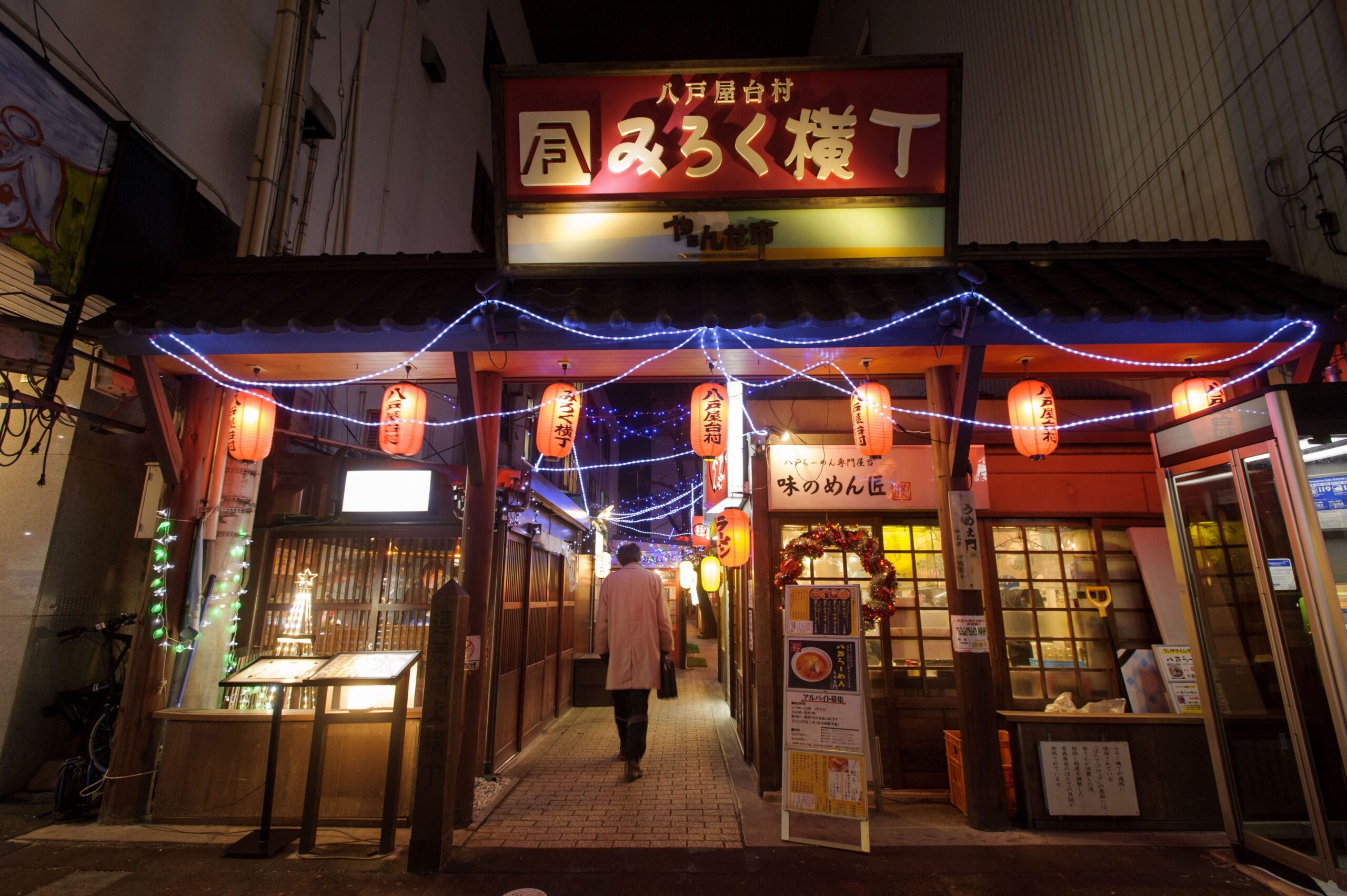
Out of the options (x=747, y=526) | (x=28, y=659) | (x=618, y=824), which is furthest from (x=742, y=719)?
(x=28, y=659)

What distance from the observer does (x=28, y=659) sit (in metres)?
6.54

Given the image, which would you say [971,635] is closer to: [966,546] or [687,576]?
[966,546]

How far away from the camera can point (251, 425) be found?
22.1 feet

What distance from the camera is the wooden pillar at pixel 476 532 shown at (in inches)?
244

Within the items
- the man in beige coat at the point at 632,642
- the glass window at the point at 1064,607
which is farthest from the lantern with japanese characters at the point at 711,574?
the glass window at the point at 1064,607

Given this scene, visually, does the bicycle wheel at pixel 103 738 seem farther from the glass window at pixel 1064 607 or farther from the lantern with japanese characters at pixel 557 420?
the glass window at pixel 1064 607

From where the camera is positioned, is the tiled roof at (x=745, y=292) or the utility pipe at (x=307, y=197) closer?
the tiled roof at (x=745, y=292)

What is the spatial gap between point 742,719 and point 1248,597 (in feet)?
20.9

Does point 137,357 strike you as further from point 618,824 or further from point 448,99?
point 448,99

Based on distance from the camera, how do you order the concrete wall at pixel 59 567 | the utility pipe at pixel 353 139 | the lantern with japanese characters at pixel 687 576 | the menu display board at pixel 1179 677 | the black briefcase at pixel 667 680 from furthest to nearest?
the lantern with japanese characters at pixel 687 576
the utility pipe at pixel 353 139
the black briefcase at pixel 667 680
the menu display board at pixel 1179 677
the concrete wall at pixel 59 567

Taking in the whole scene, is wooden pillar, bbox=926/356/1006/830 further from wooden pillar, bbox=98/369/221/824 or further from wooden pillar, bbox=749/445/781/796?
wooden pillar, bbox=98/369/221/824

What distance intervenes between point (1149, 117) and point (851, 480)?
19.8 feet

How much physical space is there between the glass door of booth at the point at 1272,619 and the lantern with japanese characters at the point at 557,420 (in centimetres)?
619

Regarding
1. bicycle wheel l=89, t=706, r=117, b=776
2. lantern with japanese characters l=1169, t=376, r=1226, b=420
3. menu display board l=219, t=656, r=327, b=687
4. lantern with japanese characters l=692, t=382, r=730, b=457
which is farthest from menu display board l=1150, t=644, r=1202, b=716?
bicycle wheel l=89, t=706, r=117, b=776
